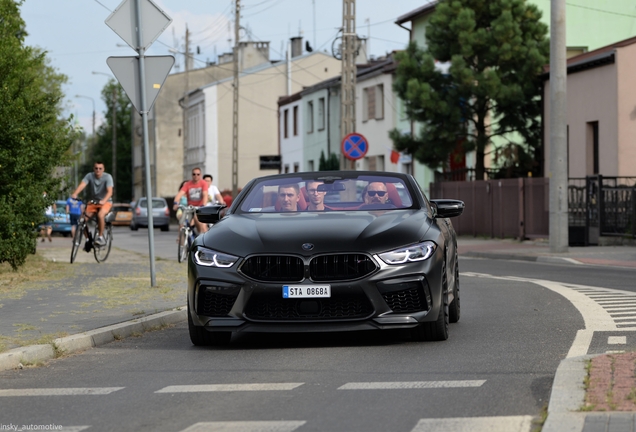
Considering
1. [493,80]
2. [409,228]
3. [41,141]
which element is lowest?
[409,228]

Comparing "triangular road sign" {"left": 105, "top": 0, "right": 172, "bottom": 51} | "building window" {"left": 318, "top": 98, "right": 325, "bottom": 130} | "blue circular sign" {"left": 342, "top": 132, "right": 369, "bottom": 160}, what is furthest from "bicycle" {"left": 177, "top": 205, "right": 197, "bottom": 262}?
"building window" {"left": 318, "top": 98, "right": 325, "bottom": 130}

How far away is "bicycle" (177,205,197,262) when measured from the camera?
21156mm

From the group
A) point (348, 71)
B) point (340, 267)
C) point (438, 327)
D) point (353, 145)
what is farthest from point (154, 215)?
point (340, 267)

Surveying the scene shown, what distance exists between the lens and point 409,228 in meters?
8.88

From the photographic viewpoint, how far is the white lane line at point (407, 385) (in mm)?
6961

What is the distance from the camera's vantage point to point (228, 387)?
7156 mm

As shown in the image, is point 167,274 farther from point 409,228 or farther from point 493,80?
point 493,80

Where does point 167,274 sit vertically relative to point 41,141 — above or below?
below

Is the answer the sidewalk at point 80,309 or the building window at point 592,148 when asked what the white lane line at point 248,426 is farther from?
the building window at point 592,148

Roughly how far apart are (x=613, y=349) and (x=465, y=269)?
38.1 feet

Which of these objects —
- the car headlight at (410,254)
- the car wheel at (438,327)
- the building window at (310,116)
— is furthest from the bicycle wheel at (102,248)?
the building window at (310,116)

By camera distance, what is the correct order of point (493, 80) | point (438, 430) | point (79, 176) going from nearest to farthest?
1. point (438, 430)
2. point (493, 80)
3. point (79, 176)

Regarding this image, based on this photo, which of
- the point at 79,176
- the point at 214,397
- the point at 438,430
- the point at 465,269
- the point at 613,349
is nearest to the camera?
the point at 438,430

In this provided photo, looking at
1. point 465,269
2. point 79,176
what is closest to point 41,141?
point 465,269
